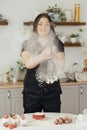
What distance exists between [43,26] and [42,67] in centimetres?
37

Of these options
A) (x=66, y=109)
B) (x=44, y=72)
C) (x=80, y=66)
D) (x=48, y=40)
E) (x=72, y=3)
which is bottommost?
(x=66, y=109)

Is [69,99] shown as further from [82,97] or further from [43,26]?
[43,26]

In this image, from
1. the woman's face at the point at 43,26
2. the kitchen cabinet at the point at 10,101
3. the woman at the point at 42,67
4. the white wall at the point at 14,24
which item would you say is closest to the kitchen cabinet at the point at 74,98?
the kitchen cabinet at the point at 10,101

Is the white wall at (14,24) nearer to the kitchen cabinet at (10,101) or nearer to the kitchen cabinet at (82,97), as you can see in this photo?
the kitchen cabinet at (10,101)

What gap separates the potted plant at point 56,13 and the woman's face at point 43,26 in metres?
1.41

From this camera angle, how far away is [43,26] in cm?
264

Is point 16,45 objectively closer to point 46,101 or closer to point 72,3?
point 72,3

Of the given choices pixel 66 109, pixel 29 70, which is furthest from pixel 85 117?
pixel 66 109

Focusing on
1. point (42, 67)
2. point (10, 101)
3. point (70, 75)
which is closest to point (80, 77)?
point (70, 75)

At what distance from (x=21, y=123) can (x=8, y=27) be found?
2.16 m

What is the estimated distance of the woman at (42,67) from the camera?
263cm

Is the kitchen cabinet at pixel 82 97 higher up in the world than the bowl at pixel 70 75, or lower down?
lower down

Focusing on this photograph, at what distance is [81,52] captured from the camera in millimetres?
4387

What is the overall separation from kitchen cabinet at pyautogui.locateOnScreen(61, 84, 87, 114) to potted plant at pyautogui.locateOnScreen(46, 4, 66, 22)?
3.15 ft
